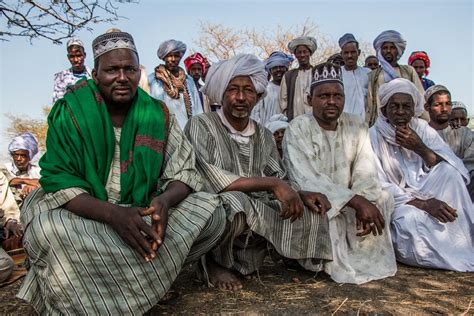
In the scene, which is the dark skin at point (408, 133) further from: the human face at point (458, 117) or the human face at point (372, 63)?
the human face at point (372, 63)

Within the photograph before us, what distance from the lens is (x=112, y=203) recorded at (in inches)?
111

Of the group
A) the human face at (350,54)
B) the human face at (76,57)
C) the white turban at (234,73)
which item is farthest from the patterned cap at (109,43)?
the human face at (350,54)

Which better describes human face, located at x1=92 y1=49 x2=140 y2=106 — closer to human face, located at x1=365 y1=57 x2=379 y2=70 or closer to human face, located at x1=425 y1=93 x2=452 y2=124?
human face, located at x1=425 y1=93 x2=452 y2=124

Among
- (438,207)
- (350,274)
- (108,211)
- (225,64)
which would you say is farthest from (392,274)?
(108,211)

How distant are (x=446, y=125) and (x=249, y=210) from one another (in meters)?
3.98

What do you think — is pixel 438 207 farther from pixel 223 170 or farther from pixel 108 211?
pixel 108 211

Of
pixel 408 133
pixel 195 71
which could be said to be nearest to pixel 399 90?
pixel 408 133

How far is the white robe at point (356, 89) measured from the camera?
7695 mm

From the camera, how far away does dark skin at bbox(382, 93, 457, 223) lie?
445 centimetres

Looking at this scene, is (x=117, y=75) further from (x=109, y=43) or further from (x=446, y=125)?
(x=446, y=125)

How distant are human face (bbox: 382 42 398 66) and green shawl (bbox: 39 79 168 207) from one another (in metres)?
5.10

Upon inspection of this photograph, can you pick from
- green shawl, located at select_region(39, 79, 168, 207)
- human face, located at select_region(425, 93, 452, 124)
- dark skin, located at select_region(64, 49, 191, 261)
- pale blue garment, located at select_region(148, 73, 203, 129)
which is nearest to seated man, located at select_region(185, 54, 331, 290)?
dark skin, located at select_region(64, 49, 191, 261)

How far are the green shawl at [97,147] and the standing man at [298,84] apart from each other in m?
4.87

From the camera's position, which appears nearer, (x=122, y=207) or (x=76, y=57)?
(x=122, y=207)
